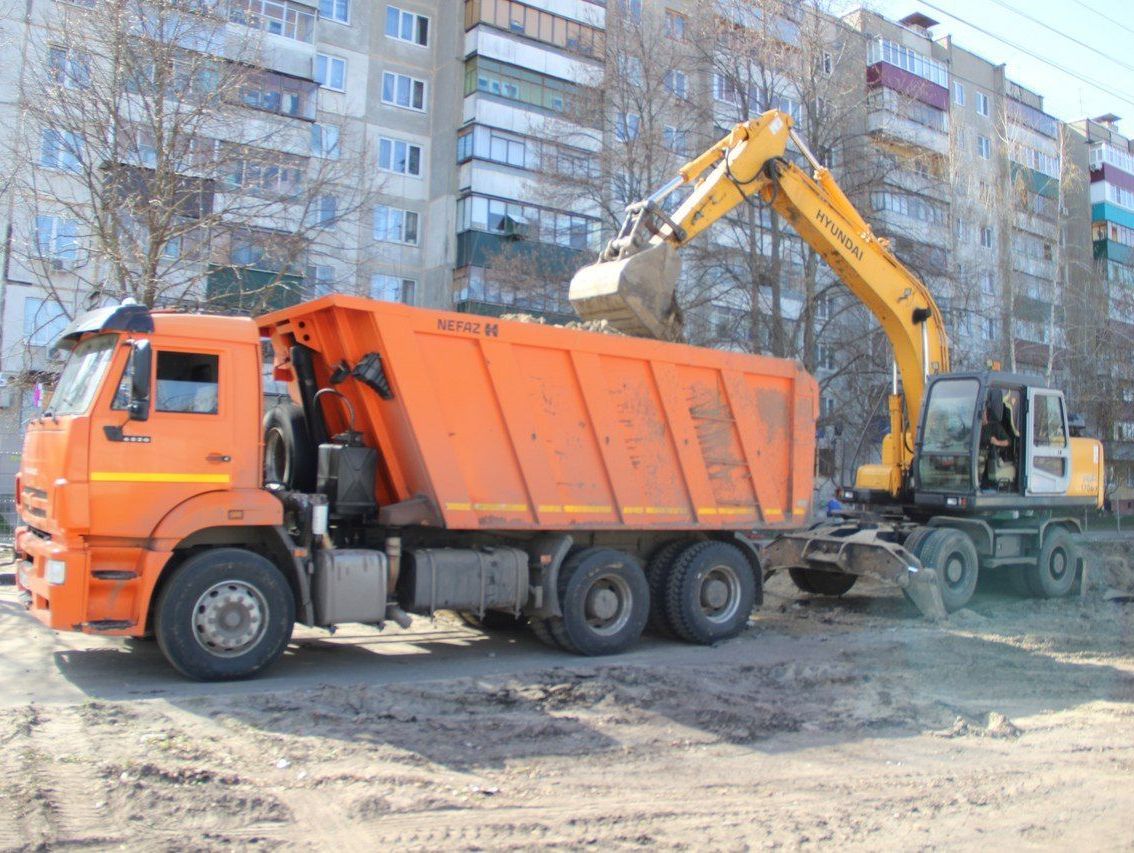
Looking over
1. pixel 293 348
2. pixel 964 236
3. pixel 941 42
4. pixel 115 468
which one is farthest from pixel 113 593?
pixel 941 42

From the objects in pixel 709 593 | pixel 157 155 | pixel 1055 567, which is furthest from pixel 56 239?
pixel 1055 567

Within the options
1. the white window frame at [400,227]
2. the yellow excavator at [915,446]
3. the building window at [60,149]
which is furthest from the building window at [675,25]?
the building window at [60,149]

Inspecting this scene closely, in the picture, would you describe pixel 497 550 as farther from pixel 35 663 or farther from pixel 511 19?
pixel 511 19

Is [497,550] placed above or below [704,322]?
below

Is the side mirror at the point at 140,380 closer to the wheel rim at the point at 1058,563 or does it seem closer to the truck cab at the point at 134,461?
the truck cab at the point at 134,461

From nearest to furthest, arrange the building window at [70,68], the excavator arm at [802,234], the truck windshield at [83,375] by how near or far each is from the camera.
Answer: the truck windshield at [83,375] → the excavator arm at [802,234] → the building window at [70,68]

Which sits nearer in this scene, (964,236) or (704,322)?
(704,322)

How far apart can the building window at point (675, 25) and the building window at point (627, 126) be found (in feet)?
7.63

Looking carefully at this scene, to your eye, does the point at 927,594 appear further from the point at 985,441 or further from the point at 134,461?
the point at 134,461

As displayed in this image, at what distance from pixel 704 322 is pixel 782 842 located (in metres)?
19.4

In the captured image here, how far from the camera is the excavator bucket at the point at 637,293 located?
9695 millimetres

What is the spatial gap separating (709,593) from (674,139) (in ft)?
56.6

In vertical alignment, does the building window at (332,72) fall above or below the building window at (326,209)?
above

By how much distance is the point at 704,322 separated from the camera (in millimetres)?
23172
